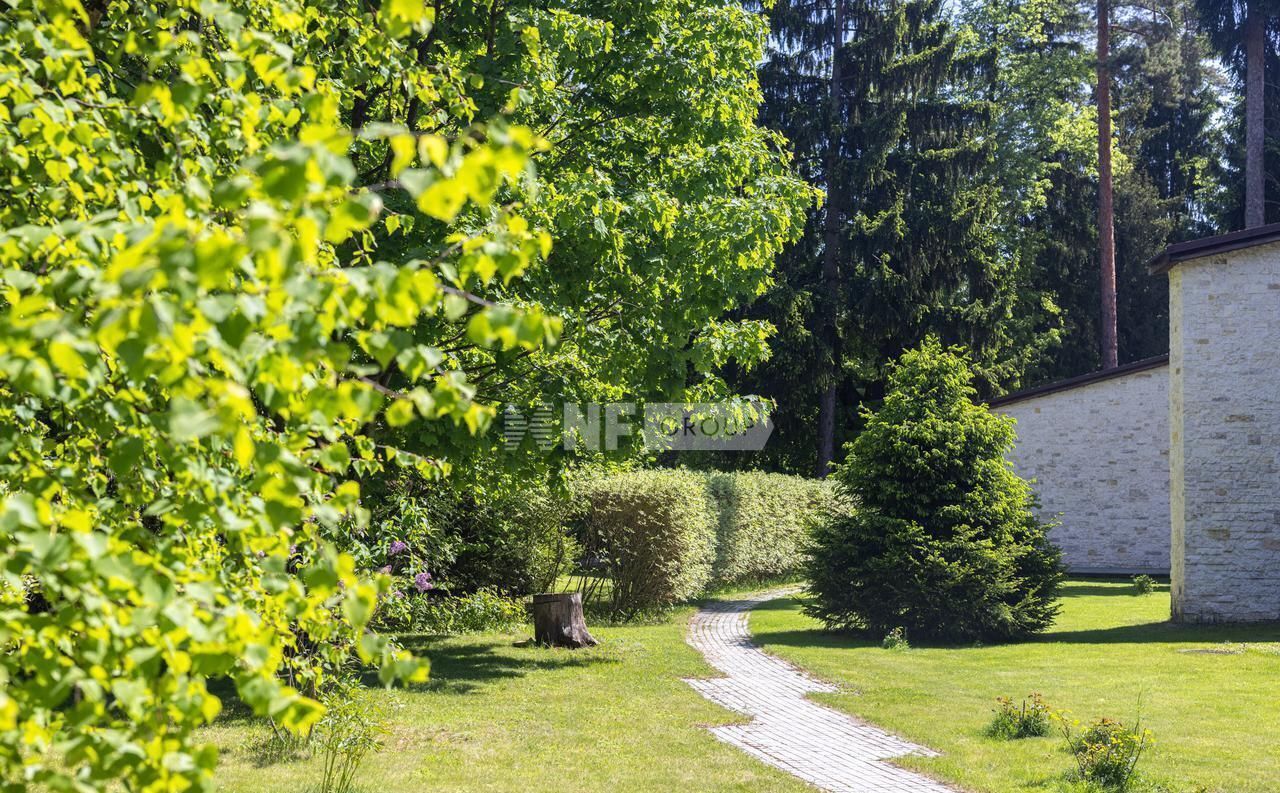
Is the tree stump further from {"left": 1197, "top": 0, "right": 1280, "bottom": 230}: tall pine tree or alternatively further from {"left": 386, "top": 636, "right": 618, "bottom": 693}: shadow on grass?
{"left": 1197, "top": 0, "right": 1280, "bottom": 230}: tall pine tree

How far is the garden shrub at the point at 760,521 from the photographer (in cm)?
2086

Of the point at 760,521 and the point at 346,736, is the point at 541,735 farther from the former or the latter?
the point at 760,521

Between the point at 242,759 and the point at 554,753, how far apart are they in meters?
2.16

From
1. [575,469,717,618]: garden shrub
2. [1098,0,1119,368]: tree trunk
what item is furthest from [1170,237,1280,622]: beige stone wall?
[1098,0,1119,368]: tree trunk

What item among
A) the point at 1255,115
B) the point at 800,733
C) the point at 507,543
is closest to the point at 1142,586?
the point at 507,543

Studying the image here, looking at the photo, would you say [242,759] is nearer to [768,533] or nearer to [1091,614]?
[1091,614]

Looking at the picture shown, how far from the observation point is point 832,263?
2992 cm

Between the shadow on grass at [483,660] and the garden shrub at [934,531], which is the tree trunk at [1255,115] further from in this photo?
the shadow on grass at [483,660]

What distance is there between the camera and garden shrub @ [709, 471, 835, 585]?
20.9m

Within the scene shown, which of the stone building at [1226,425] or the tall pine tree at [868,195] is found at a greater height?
the tall pine tree at [868,195]

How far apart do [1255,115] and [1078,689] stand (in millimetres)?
26226

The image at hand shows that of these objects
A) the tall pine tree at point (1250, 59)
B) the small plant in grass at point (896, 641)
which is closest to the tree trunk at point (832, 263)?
the tall pine tree at point (1250, 59)

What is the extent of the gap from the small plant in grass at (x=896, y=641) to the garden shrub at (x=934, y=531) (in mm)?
303

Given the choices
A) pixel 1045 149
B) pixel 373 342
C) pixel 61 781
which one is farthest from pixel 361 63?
pixel 1045 149
